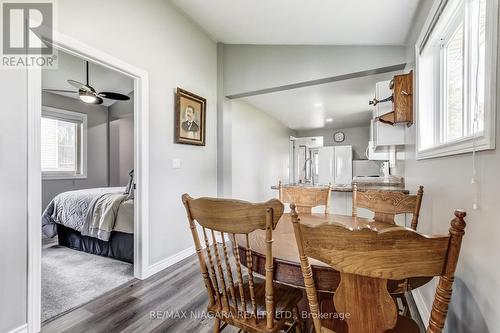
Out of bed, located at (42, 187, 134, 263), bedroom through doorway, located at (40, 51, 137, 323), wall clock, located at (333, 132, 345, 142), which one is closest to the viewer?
bedroom through doorway, located at (40, 51, 137, 323)

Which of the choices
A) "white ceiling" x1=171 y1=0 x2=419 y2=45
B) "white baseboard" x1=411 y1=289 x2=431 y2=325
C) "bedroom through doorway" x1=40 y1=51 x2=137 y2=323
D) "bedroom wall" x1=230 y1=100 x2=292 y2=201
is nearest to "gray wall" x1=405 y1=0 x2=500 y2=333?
"white baseboard" x1=411 y1=289 x2=431 y2=325

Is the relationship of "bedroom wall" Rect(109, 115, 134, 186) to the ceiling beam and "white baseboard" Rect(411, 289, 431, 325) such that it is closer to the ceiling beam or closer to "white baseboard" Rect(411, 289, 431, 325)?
the ceiling beam

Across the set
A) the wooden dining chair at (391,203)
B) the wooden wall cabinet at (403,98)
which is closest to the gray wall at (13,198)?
the wooden dining chair at (391,203)

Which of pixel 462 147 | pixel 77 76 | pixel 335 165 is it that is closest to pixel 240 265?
pixel 462 147

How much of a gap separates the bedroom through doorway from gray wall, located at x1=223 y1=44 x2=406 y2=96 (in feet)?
4.71

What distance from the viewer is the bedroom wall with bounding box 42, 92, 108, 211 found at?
4352 mm

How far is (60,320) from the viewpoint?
173 cm

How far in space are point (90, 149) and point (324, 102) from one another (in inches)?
190

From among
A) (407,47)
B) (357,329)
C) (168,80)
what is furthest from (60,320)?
(407,47)

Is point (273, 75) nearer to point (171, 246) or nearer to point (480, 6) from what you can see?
point (480, 6)

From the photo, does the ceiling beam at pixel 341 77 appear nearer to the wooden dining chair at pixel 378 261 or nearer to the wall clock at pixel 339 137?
the wooden dining chair at pixel 378 261

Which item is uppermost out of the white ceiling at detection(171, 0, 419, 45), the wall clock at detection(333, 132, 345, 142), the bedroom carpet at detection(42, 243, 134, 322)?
the white ceiling at detection(171, 0, 419, 45)

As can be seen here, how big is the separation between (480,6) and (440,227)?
3.93ft

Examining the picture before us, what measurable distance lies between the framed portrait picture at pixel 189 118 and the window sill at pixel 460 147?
2.35 meters
